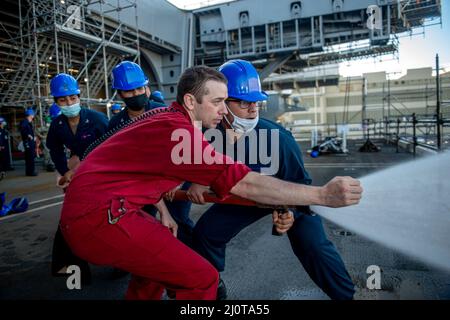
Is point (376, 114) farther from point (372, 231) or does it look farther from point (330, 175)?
point (372, 231)

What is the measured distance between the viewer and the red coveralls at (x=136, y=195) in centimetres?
137

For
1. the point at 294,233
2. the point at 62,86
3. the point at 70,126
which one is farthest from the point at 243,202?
the point at 62,86

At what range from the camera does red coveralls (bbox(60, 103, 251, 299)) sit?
1368mm

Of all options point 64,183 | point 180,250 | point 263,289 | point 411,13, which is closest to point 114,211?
point 180,250

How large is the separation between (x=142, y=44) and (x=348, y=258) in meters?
19.5

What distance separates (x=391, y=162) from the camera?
9516mm

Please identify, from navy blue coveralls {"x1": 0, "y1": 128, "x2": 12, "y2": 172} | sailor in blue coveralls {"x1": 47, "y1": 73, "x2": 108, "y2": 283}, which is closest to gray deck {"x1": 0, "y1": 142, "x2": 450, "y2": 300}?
sailor in blue coveralls {"x1": 47, "y1": 73, "x2": 108, "y2": 283}

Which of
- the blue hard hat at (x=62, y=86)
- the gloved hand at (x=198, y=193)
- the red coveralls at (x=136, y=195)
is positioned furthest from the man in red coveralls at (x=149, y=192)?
the blue hard hat at (x=62, y=86)

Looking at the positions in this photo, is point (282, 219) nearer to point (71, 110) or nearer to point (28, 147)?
point (71, 110)

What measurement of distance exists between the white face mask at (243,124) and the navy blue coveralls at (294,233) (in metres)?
0.04

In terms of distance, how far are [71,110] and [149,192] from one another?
2.56 meters

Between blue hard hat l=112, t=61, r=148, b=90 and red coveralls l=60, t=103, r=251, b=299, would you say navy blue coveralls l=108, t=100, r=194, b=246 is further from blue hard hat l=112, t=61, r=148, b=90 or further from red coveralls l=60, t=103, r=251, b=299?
red coveralls l=60, t=103, r=251, b=299

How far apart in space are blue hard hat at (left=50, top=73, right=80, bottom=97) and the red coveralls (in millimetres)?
2529
